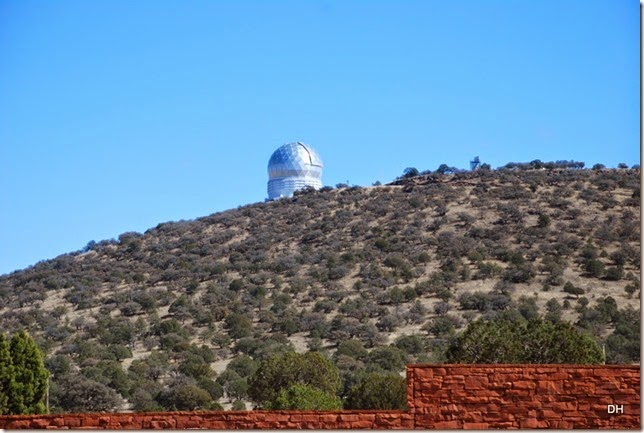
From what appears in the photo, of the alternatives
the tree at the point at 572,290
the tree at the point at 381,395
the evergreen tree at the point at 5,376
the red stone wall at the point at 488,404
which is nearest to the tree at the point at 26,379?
the evergreen tree at the point at 5,376

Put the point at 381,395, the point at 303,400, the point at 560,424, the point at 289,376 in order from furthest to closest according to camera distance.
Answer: the point at 289,376 → the point at 381,395 → the point at 303,400 → the point at 560,424

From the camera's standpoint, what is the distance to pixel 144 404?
41188 mm

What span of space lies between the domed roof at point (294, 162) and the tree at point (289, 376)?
52134 mm

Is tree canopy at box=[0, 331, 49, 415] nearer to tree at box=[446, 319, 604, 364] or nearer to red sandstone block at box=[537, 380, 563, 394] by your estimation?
tree at box=[446, 319, 604, 364]

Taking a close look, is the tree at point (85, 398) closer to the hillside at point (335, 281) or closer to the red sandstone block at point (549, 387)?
the hillside at point (335, 281)

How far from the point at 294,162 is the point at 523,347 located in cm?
5573

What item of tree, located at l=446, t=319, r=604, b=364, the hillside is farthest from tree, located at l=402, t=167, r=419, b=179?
tree, located at l=446, t=319, r=604, b=364

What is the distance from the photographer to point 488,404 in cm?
1377

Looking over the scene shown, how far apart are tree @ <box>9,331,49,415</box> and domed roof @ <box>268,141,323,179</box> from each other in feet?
189

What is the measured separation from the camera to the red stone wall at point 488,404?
1362cm

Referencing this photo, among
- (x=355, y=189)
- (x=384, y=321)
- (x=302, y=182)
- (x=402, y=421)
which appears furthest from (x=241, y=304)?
(x=402, y=421)

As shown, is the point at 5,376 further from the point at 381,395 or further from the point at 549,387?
the point at 549,387

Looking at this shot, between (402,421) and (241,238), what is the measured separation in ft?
196

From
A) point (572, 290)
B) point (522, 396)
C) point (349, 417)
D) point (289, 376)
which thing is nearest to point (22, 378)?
point (289, 376)
